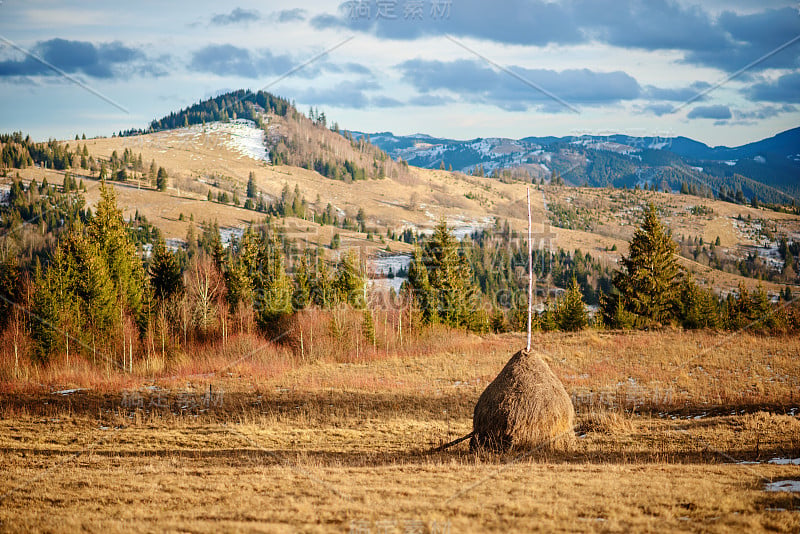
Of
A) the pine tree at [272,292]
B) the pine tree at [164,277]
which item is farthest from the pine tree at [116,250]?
the pine tree at [272,292]

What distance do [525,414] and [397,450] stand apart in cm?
382

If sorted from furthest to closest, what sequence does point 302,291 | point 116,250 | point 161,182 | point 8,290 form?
point 161,182
point 302,291
point 8,290
point 116,250

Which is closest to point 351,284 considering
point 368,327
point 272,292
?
point 368,327

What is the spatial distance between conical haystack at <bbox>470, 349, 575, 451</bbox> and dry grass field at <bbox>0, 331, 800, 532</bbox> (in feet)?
1.66

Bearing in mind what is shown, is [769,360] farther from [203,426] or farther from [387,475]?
[203,426]

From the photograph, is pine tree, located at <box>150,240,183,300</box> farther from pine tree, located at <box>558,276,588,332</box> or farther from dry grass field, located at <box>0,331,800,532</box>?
pine tree, located at <box>558,276,588,332</box>

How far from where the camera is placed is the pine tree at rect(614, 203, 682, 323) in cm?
4625

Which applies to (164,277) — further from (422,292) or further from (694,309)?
(694,309)

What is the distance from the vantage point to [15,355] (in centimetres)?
3388

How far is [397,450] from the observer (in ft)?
51.1

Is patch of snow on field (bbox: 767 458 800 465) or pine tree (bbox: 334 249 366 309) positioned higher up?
pine tree (bbox: 334 249 366 309)

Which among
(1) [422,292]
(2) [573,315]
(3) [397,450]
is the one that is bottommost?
(3) [397,450]

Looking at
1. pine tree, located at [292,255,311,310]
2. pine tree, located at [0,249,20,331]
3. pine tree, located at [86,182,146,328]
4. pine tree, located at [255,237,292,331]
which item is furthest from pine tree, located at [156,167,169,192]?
pine tree, located at [86,182,146,328]

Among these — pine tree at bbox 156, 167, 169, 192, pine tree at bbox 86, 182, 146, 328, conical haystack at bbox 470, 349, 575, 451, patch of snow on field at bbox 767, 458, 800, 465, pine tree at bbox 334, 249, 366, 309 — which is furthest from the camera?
pine tree at bbox 156, 167, 169, 192
